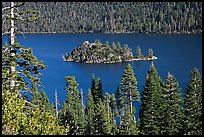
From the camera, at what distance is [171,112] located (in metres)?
38.7

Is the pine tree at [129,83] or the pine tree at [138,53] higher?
the pine tree at [138,53]

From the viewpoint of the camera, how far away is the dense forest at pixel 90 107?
1825 cm

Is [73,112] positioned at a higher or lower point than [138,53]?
lower

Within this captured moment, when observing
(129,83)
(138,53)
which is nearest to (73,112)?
(129,83)

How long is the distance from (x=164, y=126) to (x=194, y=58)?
401 ft

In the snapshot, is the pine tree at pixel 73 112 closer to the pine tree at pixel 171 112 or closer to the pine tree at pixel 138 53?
the pine tree at pixel 171 112

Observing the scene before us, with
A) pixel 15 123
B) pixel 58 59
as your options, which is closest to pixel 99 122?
pixel 15 123

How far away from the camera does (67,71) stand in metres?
142

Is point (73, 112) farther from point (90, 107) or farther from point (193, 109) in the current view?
point (193, 109)

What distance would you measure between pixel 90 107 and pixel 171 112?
19633 millimetres

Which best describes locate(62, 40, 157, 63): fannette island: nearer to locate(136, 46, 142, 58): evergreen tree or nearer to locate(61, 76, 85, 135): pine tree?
locate(136, 46, 142, 58): evergreen tree

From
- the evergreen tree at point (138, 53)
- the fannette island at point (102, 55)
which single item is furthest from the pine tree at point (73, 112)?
the evergreen tree at point (138, 53)

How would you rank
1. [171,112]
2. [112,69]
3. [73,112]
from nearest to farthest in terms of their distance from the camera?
1. [171,112]
2. [73,112]
3. [112,69]

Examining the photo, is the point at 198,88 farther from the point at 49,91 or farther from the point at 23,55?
the point at 49,91
